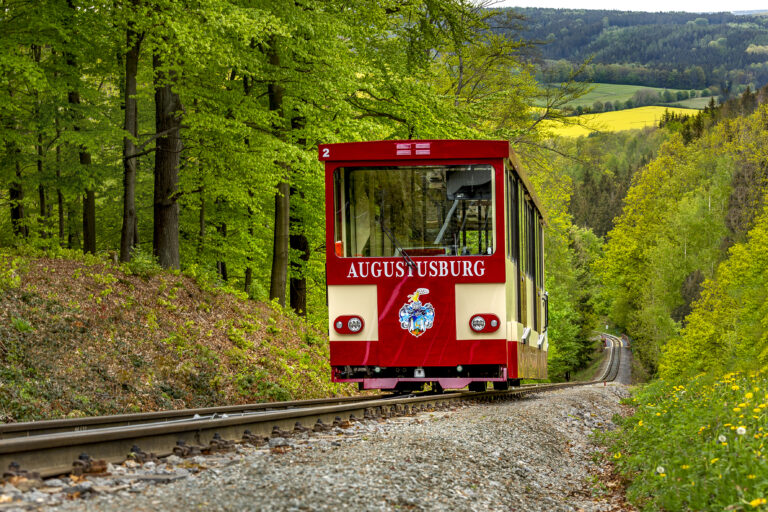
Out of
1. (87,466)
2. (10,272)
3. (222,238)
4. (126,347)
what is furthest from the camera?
(222,238)

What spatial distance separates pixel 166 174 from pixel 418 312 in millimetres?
8949

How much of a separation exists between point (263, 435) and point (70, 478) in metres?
2.98

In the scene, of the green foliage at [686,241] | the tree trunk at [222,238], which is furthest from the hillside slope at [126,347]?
the green foliage at [686,241]

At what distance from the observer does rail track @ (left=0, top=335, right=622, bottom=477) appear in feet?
17.9

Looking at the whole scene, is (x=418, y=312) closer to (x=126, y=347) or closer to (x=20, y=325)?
(x=126, y=347)

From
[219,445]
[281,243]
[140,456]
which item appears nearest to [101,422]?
[219,445]

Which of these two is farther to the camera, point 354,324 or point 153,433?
point 354,324

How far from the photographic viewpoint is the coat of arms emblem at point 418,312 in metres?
11.6

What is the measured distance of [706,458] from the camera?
6055mm

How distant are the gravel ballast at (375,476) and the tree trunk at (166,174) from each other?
32.6ft

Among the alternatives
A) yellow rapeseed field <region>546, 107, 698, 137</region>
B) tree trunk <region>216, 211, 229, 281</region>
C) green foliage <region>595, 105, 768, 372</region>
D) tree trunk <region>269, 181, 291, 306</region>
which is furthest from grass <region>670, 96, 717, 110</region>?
tree trunk <region>269, 181, 291, 306</region>

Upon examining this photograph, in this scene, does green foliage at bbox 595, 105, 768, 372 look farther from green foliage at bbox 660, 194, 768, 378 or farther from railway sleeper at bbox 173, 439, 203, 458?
railway sleeper at bbox 173, 439, 203, 458

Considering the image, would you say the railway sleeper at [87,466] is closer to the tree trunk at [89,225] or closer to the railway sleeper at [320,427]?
the railway sleeper at [320,427]

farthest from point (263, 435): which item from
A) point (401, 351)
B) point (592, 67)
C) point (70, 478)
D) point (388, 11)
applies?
point (592, 67)
